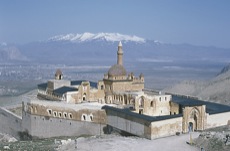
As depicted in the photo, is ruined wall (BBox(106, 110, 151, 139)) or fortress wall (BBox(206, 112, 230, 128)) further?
fortress wall (BBox(206, 112, 230, 128))

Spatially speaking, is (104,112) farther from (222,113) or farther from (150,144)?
(222,113)

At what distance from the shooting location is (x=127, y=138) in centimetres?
3569

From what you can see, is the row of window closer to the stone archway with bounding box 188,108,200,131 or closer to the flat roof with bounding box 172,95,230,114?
the flat roof with bounding box 172,95,230,114

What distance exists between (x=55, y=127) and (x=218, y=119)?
16.7 m

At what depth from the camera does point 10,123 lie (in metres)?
51.6

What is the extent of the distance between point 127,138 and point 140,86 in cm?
1582

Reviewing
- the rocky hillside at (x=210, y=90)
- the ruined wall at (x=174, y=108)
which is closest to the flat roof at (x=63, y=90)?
the ruined wall at (x=174, y=108)

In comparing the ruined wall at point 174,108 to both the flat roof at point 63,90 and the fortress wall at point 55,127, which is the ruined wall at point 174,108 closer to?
the fortress wall at point 55,127

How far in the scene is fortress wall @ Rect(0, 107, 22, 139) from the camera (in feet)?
162

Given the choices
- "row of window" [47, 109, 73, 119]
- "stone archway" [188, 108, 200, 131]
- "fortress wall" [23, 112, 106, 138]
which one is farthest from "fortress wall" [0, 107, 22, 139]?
"stone archway" [188, 108, 200, 131]

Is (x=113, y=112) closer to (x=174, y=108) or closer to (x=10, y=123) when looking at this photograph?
(x=174, y=108)

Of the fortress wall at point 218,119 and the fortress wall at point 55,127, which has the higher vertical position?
the fortress wall at point 218,119

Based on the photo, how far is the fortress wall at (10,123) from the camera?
162 feet

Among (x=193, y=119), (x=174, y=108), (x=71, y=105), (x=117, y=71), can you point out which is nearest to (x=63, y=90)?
(x=71, y=105)
